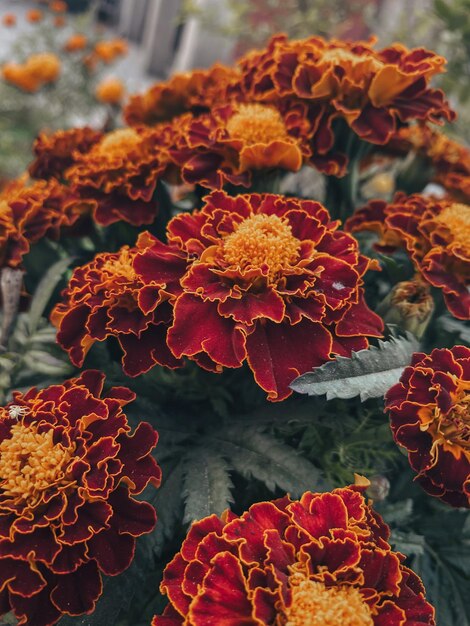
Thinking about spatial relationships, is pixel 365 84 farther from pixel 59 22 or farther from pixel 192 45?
pixel 192 45

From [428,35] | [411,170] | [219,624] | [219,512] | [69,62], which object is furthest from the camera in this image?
[69,62]

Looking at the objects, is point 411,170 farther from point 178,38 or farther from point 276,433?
point 178,38

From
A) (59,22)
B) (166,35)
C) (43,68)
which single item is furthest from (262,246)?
(166,35)

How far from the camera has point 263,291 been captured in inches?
24.8

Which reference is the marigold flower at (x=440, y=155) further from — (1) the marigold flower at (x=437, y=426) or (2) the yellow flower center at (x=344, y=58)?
(1) the marigold flower at (x=437, y=426)

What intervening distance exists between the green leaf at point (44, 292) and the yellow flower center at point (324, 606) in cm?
51

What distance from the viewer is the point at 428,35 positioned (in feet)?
6.98

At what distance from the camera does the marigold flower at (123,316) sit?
627 mm

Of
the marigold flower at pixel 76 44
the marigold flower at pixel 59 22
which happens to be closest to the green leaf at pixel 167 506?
the marigold flower at pixel 76 44

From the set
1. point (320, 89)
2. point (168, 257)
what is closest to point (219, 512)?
point (168, 257)

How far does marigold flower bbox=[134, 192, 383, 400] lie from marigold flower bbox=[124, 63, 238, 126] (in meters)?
0.42

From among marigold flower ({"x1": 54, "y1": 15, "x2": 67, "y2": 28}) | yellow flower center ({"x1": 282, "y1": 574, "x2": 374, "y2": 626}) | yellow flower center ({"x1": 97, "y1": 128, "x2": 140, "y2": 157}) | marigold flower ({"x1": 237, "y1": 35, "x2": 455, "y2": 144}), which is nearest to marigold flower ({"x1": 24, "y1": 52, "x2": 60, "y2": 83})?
→ marigold flower ({"x1": 54, "y1": 15, "x2": 67, "y2": 28})

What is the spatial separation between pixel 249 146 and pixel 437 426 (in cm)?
41

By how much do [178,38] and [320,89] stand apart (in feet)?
18.6
